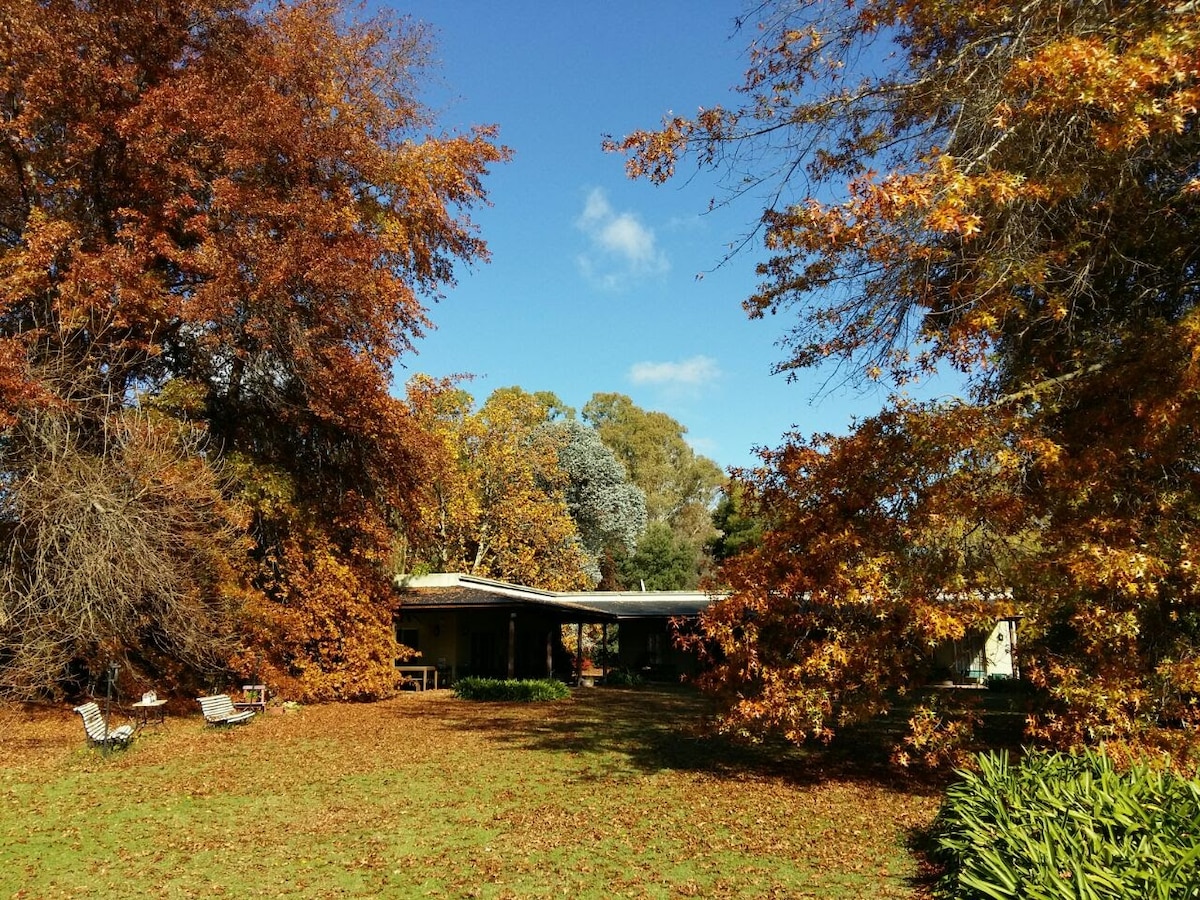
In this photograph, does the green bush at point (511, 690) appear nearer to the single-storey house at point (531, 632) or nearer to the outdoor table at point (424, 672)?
the single-storey house at point (531, 632)

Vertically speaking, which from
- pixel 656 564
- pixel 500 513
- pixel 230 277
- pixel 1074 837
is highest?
pixel 230 277

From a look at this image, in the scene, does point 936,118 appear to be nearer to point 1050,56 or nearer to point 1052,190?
point 1052,190

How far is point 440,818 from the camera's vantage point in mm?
8602

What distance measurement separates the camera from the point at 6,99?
46.7 feet

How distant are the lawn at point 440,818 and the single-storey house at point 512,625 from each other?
884cm

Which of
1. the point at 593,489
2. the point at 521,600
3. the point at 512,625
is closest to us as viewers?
the point at 521,600

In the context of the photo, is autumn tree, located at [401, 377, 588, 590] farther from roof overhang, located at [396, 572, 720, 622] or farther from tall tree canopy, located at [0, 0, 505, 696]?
tall tree canopy, located at [0, 0, 505, 696]

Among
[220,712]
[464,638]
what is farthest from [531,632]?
[220,712]

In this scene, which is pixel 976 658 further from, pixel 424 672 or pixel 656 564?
pixel 656 564

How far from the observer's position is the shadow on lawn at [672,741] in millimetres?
11758

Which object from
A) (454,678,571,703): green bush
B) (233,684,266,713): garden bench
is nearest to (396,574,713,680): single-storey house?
(454,678,571,703): green bush

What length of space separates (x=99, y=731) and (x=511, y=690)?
11.5m

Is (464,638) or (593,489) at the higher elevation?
(593,489)

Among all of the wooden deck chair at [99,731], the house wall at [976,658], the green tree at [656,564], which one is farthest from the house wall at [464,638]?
the green tree at [656,564]
